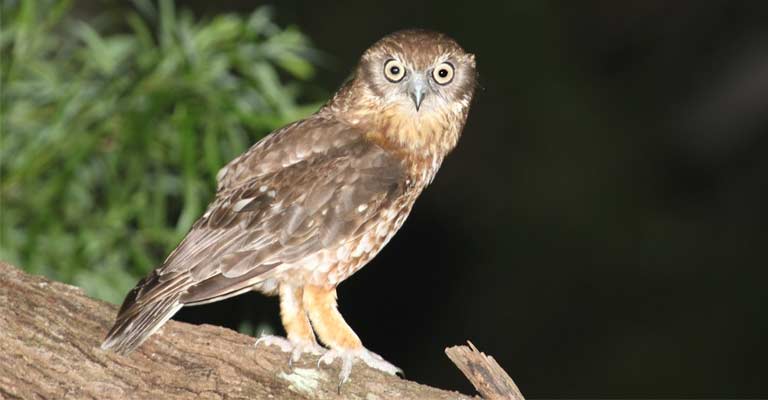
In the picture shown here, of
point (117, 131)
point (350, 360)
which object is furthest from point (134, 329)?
point (117, 131)

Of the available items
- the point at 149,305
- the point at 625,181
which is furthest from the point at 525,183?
the point at 149,305

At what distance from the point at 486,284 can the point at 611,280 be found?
38.1 inches

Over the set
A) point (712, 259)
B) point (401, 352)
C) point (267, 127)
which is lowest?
point (401, 352)

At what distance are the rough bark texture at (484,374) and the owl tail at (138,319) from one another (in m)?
0.80

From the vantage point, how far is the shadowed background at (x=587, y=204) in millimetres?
8141

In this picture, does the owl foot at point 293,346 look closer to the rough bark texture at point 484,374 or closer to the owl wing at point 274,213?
the owl wing at point 274,213

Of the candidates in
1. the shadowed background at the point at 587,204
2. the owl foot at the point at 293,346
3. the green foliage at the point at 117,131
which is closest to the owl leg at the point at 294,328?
the owl foot at the point at 293,346

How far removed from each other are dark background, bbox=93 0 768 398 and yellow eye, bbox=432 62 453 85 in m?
4.14

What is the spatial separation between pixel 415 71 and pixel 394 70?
7 centimetres

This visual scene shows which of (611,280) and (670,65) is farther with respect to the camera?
(670,65)

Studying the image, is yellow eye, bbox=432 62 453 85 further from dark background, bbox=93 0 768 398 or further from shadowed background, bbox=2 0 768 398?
dark background, bbox=93 0 768 398

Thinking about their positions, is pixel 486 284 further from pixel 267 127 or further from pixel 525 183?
pixel 267 127

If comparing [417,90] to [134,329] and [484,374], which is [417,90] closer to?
[484,374]

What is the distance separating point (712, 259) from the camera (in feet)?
28.2
